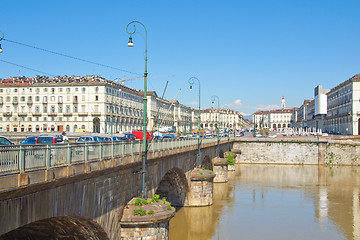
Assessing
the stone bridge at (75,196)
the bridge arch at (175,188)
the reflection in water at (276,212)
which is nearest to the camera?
the stone bridge at (75,196)

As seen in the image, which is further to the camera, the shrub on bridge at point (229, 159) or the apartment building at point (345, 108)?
the apartment building at point (345, 108)

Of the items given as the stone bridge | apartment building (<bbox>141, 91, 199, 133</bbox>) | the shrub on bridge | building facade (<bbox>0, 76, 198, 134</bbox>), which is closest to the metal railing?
the stone bridge

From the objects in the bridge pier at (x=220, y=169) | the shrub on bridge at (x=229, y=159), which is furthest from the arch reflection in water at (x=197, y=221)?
the shrub on bridge at (x=229, y=159)

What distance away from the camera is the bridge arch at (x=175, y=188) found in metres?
34.6

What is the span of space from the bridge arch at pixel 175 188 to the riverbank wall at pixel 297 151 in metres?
46.9

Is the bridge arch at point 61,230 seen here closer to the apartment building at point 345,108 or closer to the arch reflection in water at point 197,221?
the arch reflection in water at point 197,221

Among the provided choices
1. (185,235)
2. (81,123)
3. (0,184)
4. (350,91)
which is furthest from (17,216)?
(350,91)

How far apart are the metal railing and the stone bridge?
0.61 feet

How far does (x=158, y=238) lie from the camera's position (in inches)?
701

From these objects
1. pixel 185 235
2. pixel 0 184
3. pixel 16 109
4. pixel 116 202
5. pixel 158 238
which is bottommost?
pixel 185 235

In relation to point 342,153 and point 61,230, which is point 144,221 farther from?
point 342,153

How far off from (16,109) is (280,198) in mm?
67023

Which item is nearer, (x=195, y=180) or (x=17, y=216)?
(x=17, y=216)

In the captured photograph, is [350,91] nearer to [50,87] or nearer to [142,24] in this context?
[50,87]
